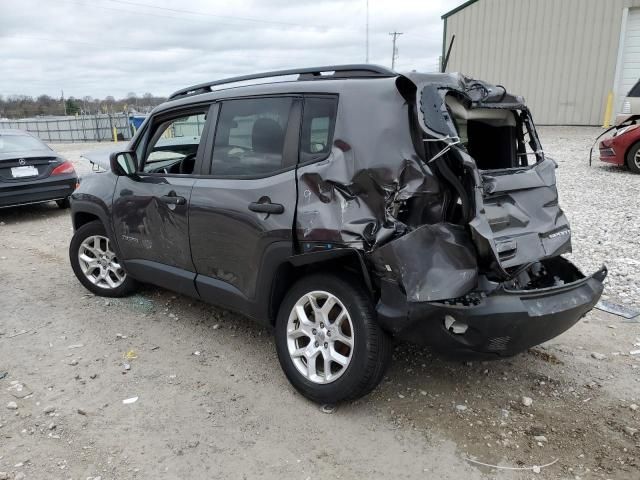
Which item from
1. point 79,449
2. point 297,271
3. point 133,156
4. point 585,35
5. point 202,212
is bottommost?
point 79,449

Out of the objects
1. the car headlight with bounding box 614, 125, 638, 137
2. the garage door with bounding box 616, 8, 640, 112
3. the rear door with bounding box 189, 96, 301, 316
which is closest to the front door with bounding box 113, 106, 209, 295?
the rear door with bounding box 189, 96, 301, 316

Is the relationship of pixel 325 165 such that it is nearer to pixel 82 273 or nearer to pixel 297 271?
pixel 297 271

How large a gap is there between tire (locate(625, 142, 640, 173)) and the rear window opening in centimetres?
801

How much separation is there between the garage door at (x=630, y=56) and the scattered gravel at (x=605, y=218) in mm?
6542

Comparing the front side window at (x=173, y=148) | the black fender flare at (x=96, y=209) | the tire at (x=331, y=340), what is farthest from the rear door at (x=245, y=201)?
the black fender flare at (x=96, y=209)

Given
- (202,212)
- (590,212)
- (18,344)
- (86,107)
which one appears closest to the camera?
(202,212)

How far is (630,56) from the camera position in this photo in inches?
699

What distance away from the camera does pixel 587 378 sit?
3492 mm

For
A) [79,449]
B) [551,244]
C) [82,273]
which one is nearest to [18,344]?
[82,273]

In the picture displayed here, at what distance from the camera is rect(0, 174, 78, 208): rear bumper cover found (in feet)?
27.7

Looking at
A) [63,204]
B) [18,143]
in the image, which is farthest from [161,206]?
[63,204]

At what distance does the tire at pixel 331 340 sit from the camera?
292 centimetres

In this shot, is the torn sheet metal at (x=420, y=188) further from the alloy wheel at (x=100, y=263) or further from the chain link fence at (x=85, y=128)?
the chain link fence at (x=85, y=128)

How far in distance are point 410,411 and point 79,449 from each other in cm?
187
